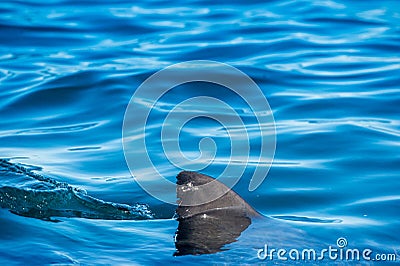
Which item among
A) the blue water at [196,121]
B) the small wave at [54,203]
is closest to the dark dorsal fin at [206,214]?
the blue water at [196,121]

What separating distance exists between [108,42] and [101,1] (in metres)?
3.84

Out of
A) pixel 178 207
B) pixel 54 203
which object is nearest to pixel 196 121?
pixel 54 203

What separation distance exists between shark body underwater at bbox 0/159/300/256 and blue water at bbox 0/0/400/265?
0.07 metres

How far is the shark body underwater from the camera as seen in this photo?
5941mm

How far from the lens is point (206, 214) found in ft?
20.1

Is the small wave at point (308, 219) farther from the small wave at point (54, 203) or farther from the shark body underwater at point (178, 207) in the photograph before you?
the small wave at point (54, 203)

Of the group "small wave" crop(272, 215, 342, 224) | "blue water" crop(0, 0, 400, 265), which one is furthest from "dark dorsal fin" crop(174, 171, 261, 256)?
"small wave" crop(272, 215, 342, 224)

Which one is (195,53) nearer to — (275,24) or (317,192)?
(275,24)

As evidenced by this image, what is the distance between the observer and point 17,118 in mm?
10812

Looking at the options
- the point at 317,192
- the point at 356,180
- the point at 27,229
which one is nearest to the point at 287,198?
the point at 317,192

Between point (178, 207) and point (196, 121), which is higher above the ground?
point (196, 121)

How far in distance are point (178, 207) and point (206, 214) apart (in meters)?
0.23

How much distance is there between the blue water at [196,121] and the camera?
6520 mm

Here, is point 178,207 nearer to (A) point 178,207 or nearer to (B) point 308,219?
(A) point 178,207
